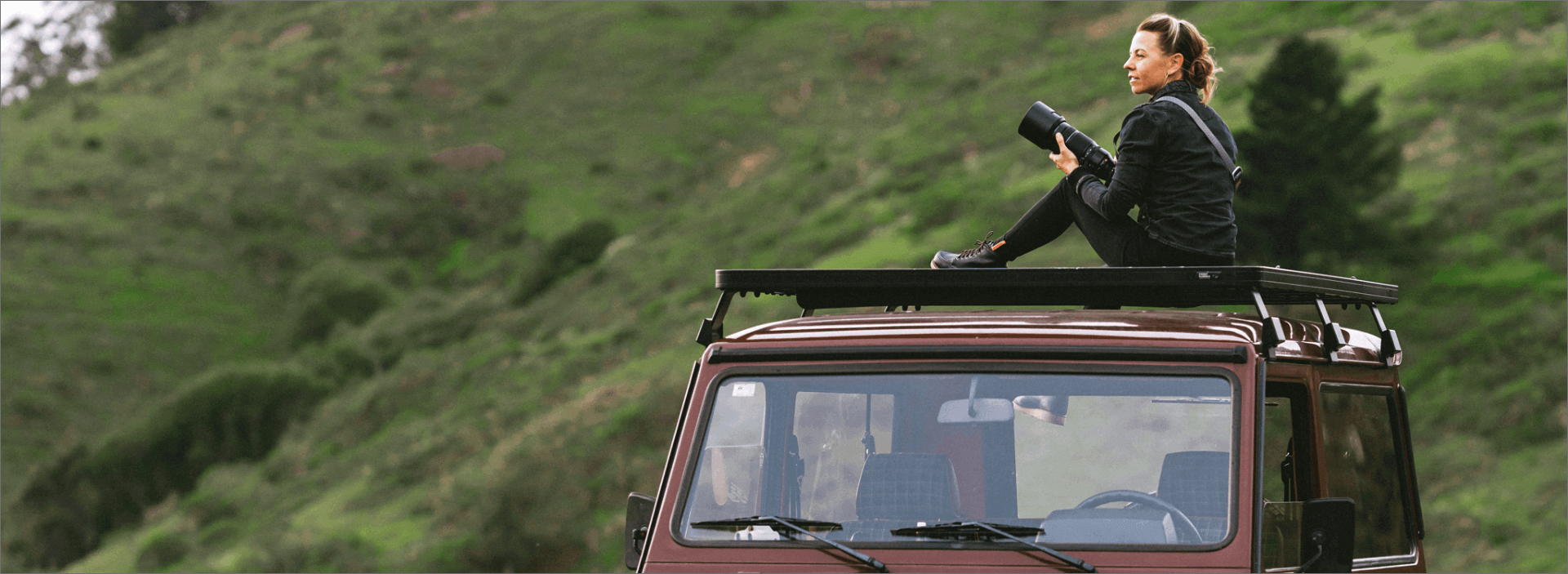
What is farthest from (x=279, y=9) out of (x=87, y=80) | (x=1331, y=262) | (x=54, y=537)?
(x=1331, y=262)

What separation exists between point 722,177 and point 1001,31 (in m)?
16.7

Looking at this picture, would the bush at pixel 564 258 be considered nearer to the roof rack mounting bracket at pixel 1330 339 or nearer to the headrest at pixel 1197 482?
the roof rack mounting bracket at pixel 1330 339

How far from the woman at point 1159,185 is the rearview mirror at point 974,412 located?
92cm

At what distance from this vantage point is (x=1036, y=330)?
152 inches

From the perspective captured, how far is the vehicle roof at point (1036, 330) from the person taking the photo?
12.4ft

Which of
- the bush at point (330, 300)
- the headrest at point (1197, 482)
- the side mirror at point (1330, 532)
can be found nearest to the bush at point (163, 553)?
the bush at point (330, 300)

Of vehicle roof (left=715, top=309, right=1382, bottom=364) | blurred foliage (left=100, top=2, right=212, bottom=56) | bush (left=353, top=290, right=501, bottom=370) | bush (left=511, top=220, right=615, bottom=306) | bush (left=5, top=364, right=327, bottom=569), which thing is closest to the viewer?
vehicle roof (left=715, top=309, right=1382, bottom=364)

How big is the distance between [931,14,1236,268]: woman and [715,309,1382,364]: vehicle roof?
0.27m

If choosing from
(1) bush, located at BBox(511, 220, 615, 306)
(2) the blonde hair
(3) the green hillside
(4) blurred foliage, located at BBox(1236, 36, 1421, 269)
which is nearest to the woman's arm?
(2) the blonde hair

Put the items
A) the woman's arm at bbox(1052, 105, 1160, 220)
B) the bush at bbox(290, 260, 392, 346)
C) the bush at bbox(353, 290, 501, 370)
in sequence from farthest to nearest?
the bush at bbox(290, 260, 392, 346), the bush at bbox(353, 290, 501, 370), the woman's arm at bbox(1052, 105, 1160, 220)

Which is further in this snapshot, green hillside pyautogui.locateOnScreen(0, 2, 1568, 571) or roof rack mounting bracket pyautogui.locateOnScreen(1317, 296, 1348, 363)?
green hillside pyautogui.locateOnScreen(0, 2, 1568, 571)

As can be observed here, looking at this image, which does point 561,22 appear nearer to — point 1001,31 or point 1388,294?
point 1001,31

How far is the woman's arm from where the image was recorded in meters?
4.40

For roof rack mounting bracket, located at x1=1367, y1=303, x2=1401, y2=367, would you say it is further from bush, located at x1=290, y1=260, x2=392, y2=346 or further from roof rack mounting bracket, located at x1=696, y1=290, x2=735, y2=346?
bush, located at x1=290, y1=260, x2=392, y2=346
